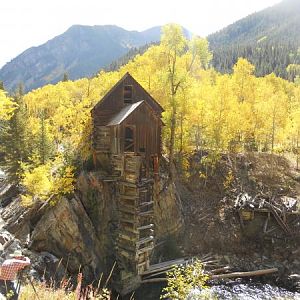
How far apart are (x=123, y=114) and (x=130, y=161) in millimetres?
3704

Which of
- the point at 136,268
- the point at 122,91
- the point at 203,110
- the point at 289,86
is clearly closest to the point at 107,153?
the point at 122,91

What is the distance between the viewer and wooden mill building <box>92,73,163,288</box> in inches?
983

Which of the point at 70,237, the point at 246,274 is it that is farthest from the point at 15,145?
the point at 246,274

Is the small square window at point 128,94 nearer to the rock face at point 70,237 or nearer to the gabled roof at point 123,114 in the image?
the gabled roof at point 123,114

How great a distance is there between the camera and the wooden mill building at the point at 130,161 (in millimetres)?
24956

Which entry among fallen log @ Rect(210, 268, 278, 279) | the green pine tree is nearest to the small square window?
the green pine tree

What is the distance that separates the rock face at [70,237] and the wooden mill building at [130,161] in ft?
8.34

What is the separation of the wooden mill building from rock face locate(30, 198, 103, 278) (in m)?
2.54

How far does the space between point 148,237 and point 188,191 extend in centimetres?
926

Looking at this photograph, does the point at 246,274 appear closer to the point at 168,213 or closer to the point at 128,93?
the point at 168,213

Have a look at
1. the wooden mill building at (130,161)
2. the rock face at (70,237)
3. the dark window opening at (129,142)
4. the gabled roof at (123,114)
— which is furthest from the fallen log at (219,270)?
the gabled roof at (123,114)

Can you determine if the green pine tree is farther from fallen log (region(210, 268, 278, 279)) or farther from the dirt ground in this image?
fallen log (region(210, 268, 278, 279))

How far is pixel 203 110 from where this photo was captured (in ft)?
118

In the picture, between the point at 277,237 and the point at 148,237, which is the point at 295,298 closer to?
the point at 277,237
